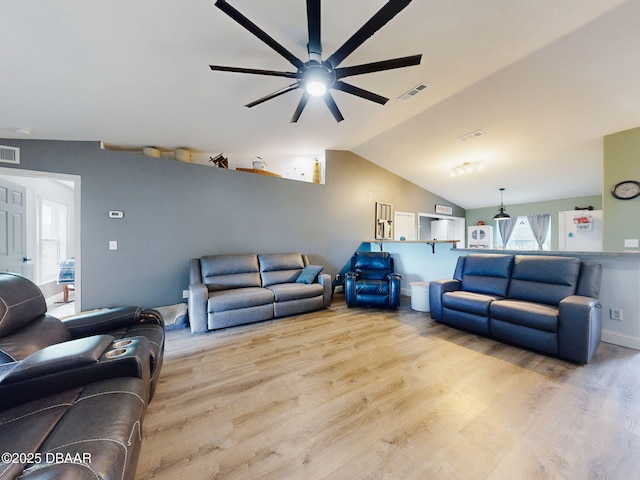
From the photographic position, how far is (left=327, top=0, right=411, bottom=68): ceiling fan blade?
133cm

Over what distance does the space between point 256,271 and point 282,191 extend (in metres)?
1.65

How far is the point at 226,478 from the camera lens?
3.94 ft

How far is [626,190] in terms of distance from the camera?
11.1 feet

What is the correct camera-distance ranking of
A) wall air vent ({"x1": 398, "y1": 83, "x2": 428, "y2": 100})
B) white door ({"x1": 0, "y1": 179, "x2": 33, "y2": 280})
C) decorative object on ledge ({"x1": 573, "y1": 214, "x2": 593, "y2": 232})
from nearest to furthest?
wall air vent ({"x1": 398, "y1": 83, "x2": 428, "y2": 100}), white door ({"x1": 0, "y1": 179, "x2": 33, "y2": 280}), decorative object on ledge ({"x1": 573, "y1": 214, "x2": 593, "y2": 232})

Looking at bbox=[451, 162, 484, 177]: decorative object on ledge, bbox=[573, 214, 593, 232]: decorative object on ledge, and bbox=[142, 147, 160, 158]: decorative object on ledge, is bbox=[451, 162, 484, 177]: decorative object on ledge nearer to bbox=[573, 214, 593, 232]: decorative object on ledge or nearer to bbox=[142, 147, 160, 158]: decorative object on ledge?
bbox=[573, 214, 593, 232]: decorative object on ledge

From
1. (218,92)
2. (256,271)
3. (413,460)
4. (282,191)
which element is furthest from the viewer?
(282,191)

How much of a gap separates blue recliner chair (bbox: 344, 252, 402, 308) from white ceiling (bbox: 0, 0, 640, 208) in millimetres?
2488

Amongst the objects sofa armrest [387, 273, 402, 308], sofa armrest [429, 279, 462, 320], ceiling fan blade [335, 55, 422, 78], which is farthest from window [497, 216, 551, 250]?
ceiling fan blade [335, 55, 422, 78]

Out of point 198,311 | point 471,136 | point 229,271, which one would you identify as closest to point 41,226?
point 229,271

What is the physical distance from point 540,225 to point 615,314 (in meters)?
5.03

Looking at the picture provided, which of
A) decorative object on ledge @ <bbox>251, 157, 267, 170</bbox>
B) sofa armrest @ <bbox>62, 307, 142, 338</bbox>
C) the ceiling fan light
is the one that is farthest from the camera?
decorative object on ledge @ <bbox>251, 157, 267, 170</bbox>

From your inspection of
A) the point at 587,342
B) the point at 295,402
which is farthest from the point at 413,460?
the point at 587,342

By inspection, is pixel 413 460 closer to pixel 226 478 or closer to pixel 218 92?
pixel 226 478

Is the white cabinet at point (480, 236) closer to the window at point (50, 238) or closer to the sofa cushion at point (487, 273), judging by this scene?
the sofa cushion at point (487, 273)
